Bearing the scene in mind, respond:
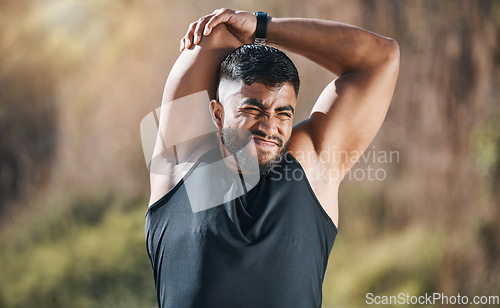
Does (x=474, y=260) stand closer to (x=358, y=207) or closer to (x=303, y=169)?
→ (x=358, y=207)

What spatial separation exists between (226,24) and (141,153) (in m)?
2.43

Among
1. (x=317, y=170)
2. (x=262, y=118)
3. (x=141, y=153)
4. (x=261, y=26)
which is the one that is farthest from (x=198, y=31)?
(x=141, y=153)

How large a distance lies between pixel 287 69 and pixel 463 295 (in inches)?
112

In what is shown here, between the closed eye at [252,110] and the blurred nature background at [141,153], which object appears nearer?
the closed eye at [252,110]

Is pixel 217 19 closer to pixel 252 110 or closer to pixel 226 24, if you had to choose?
pixel 226 24

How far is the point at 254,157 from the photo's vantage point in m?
0.97

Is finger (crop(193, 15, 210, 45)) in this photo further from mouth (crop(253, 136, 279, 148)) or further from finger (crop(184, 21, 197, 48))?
mouth (crop(253, 136, 279, 148))

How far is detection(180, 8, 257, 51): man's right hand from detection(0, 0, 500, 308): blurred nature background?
230cm

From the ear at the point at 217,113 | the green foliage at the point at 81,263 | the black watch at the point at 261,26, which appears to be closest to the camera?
the ear at the point at 217,113

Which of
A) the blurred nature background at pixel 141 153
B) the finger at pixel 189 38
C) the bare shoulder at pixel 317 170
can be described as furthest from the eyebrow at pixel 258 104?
the blurred nature background at pixel 141 153

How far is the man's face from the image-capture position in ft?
3.14

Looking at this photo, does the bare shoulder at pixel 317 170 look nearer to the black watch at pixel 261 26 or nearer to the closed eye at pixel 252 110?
the closed eye at pixel 252 110

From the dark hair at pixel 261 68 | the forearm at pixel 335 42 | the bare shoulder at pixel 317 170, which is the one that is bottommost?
Answer: the bare shoulder at pixel 317 170

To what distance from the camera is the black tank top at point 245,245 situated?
0.87m
